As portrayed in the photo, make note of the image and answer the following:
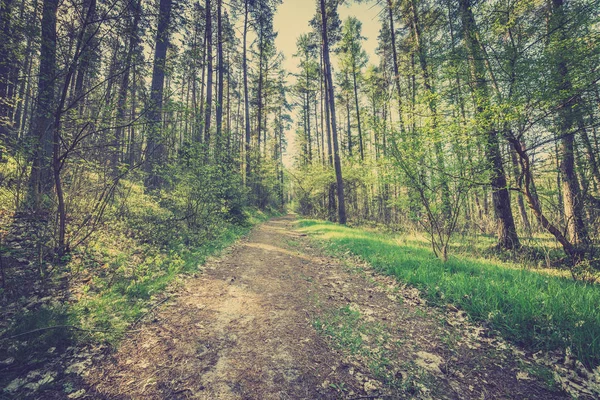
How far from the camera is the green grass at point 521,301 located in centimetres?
242

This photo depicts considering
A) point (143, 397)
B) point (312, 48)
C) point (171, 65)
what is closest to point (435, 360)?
point (143, 397)

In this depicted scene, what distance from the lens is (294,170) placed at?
24.7 meters

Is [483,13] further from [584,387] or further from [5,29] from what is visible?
[5,29]

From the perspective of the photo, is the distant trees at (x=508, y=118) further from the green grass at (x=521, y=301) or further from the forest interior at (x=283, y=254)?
the green grass at (x=521, y=301)

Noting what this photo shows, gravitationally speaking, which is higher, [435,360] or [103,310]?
[103,310]

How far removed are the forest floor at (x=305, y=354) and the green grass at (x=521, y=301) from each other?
21 centimetres

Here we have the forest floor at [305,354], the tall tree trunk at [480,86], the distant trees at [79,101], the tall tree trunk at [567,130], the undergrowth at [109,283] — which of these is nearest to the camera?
the forest floor at [305,354]

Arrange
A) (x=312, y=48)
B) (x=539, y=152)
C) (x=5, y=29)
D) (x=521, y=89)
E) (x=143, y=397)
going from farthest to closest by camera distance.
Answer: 1. (x=312, y=48)
2. (x=539, y=152)
3. (x=521, y=89)
4. (x=5, y=29)
5. (x=143, y=397)

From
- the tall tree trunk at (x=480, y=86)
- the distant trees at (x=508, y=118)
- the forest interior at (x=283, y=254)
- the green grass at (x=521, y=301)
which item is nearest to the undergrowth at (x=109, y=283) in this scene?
the forest interior at (x=283, y=254)

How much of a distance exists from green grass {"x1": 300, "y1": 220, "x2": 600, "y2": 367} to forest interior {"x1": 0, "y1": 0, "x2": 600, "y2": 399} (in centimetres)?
2

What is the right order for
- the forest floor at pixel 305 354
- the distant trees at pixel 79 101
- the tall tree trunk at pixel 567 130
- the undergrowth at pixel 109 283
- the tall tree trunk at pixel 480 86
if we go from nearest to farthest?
the forest floor at pixel 305 354 < the undergrowth at pixel 109 283 < the distant trees at pixel 79 101 < the tall tree trunk at pixel 567 130 < the tall tree trunk at pixel 480 86

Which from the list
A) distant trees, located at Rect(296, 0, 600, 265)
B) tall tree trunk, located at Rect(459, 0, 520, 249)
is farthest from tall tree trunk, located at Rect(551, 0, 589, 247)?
tall tree trunk, located at Rect(459, 0, 520, 249)

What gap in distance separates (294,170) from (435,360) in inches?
902

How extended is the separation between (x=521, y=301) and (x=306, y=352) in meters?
2.92
